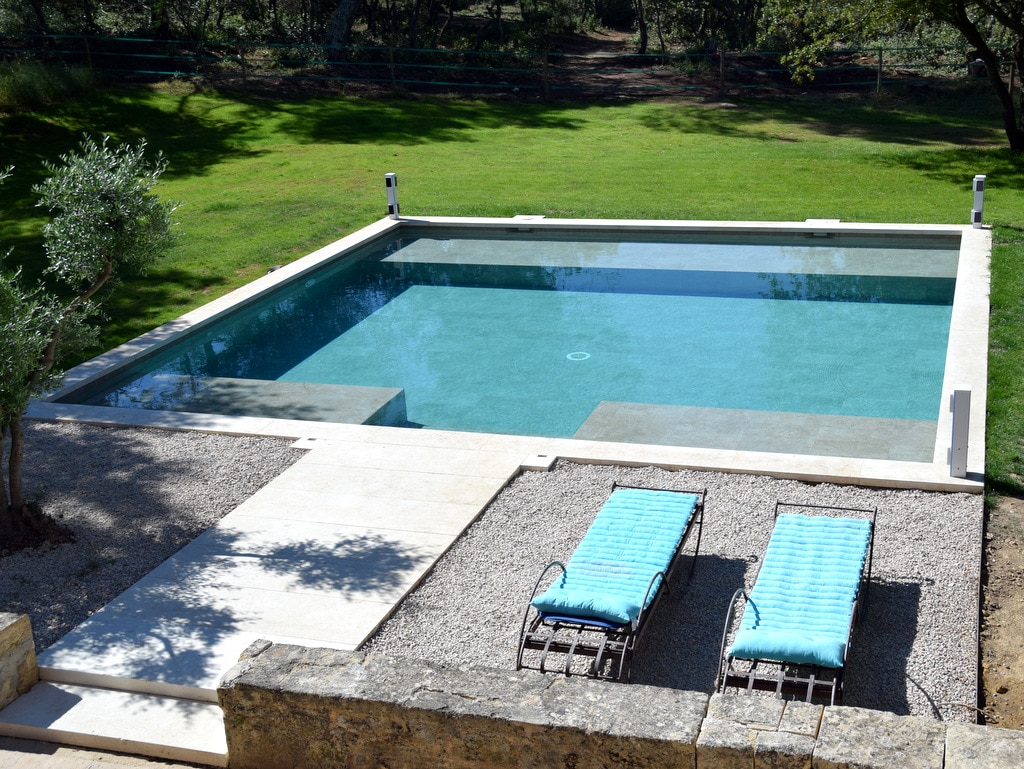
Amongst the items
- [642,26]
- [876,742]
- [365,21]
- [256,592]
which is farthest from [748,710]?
[365,21]

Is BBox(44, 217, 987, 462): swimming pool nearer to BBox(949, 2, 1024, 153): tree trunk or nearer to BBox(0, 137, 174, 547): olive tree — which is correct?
BBox(0, 137, 174, 547): olive tree

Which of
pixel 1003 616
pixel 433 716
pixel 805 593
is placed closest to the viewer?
pixel 433 716

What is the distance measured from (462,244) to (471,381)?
18.1 feet

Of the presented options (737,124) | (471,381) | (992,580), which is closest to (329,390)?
(471,381)

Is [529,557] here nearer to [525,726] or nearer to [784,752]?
[525,726]

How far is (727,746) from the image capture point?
12.8ft

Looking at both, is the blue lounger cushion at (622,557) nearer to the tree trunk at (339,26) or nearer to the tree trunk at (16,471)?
the tree trunk at (16,471)

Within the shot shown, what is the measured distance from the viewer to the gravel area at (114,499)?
6.78 meters

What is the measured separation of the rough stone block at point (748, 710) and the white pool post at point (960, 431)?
3.95m

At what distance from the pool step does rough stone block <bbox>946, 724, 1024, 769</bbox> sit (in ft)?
10.8

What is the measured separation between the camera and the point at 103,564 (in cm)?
710

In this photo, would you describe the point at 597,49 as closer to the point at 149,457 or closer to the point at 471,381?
the point at 471,381

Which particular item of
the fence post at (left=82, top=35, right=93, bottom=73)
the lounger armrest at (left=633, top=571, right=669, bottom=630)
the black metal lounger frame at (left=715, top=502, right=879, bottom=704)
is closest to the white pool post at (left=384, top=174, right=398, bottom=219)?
the lounger armrest at (left=633, top=571, right=669, bottom=630)

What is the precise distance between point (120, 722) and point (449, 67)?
79.7 ft
